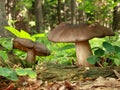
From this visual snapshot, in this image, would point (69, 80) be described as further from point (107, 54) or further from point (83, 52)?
point (107, 54)

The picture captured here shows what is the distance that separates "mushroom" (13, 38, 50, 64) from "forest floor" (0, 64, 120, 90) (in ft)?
1.22

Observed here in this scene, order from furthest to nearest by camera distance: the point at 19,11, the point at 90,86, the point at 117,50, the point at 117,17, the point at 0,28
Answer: the point at 19,11, the point at 117,17, the point at 0,28, the point at 117,50, the point at 90,86

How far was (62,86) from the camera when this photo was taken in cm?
288

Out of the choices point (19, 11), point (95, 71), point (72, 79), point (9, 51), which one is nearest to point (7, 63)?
point (9, 51)

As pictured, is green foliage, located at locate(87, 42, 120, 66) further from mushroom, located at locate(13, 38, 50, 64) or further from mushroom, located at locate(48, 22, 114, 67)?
mushroom, located at locate(13, 38, 50, 64)

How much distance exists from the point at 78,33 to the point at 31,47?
2.82ft

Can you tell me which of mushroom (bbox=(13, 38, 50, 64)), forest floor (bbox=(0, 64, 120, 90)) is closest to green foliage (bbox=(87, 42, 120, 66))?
forest floor (bbox=(0, 64, 120, 90))

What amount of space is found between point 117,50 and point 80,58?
1.57 ft

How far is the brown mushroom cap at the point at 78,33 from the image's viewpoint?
3188 millimetres

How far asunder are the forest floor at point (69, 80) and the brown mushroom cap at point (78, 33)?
1.33 feet

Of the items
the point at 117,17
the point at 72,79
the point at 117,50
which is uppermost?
the point at 117,50

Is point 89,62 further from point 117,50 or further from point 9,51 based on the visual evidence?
point 9,51

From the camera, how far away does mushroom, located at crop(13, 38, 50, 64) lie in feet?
12.3

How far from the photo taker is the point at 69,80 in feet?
10.4
